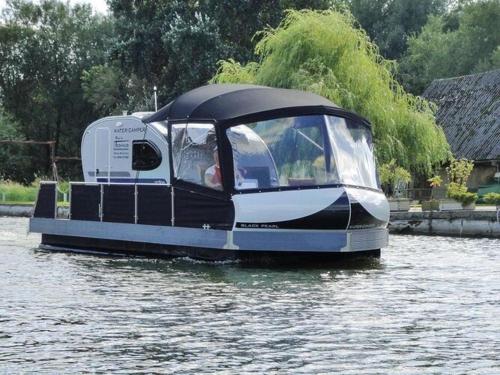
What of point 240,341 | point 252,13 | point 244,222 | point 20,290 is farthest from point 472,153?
point 240,341

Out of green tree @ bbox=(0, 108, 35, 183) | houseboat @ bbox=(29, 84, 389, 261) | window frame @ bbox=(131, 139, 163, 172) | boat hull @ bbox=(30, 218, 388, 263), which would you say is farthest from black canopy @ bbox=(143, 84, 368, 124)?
green tree @ bbox=(0, 108, 35, 183)

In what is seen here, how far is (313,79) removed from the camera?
37688 mm

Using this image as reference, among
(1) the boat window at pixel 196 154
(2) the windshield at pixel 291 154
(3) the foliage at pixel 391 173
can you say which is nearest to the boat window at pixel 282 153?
(2) the windshield at pixel 291 154

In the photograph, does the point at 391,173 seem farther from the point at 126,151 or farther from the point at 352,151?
the point at 352,151

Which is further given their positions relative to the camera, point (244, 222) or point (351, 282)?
point (244, 222)

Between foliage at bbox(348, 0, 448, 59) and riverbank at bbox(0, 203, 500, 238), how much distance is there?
53.3m

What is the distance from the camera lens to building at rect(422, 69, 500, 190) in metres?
50.1

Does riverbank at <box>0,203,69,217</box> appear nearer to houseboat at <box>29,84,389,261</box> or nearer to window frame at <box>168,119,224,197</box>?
houseboat at <box>29,84,389,261</box>

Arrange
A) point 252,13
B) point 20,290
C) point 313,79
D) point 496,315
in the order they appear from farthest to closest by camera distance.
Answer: point 252,13, point 313,79, point 20,290, point 496,315

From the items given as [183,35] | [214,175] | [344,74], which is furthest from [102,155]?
[183,35]

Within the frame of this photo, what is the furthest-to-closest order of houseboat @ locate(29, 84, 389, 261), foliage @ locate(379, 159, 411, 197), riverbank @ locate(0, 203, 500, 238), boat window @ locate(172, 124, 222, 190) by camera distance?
foliage @ locate(379, 159, 411, 197) → riverbank @ locate(0, 203, 500, 238) → boat window @ locate(172, 124, 222, 190) → houseboat @ locate(29, 84, 389, 261)

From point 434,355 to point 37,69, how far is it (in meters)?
73.8

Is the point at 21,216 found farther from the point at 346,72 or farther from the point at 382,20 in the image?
the point at 382,20

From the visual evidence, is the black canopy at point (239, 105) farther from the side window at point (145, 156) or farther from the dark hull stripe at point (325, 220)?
the dark hull stripe at point (325, 220)
